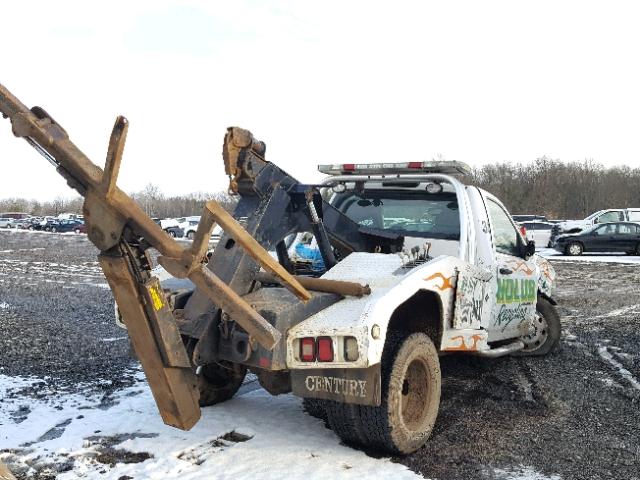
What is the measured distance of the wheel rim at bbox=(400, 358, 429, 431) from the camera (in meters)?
4.62

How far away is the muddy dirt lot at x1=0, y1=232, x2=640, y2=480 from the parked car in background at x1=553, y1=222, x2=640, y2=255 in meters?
15.8

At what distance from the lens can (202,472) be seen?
400 centimetres

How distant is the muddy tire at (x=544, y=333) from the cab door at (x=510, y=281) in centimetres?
67

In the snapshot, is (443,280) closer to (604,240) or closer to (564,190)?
(604,240)

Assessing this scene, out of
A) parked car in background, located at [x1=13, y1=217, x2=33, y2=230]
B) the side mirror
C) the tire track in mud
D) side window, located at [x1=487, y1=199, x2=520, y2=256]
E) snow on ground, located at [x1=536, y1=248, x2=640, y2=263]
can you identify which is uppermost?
parked car in background, located at [x1=13, y1=217, x2=33, y2=230]

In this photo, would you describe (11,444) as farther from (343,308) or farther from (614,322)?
(614,322)

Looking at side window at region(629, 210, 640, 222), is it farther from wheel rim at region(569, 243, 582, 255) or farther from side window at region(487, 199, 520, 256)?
side window at region(487, 199, 520, 256)

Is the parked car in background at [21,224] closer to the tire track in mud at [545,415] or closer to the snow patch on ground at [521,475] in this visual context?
the tire track in mud at [545,415]

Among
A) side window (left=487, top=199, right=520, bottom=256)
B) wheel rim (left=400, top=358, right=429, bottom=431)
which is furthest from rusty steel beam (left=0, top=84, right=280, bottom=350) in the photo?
side window (left=487, top=199, right=520, bottom=256)

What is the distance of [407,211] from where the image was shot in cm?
644

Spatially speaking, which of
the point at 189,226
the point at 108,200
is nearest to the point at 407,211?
the point at 108,200

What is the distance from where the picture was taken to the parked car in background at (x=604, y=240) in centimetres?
2645

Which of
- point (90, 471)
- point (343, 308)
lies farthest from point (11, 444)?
point (343, 308)

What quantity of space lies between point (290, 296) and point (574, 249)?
84.4 ft
